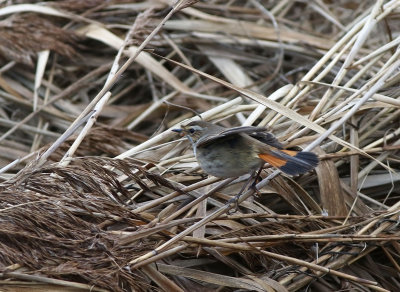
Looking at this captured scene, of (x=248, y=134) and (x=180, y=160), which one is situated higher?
(x=248, y=134)

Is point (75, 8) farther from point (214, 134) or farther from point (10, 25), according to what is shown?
point (214, 134)

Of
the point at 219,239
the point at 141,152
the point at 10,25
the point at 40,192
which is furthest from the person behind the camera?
the point at 10,25

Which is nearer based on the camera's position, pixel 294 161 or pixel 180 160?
pixel 294 161

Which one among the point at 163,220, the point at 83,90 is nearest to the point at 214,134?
the point at 163,220

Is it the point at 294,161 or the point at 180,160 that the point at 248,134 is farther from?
the point at 180,160

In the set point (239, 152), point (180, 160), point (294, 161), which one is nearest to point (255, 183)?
point (239, 152)

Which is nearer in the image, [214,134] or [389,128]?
[214,134]
